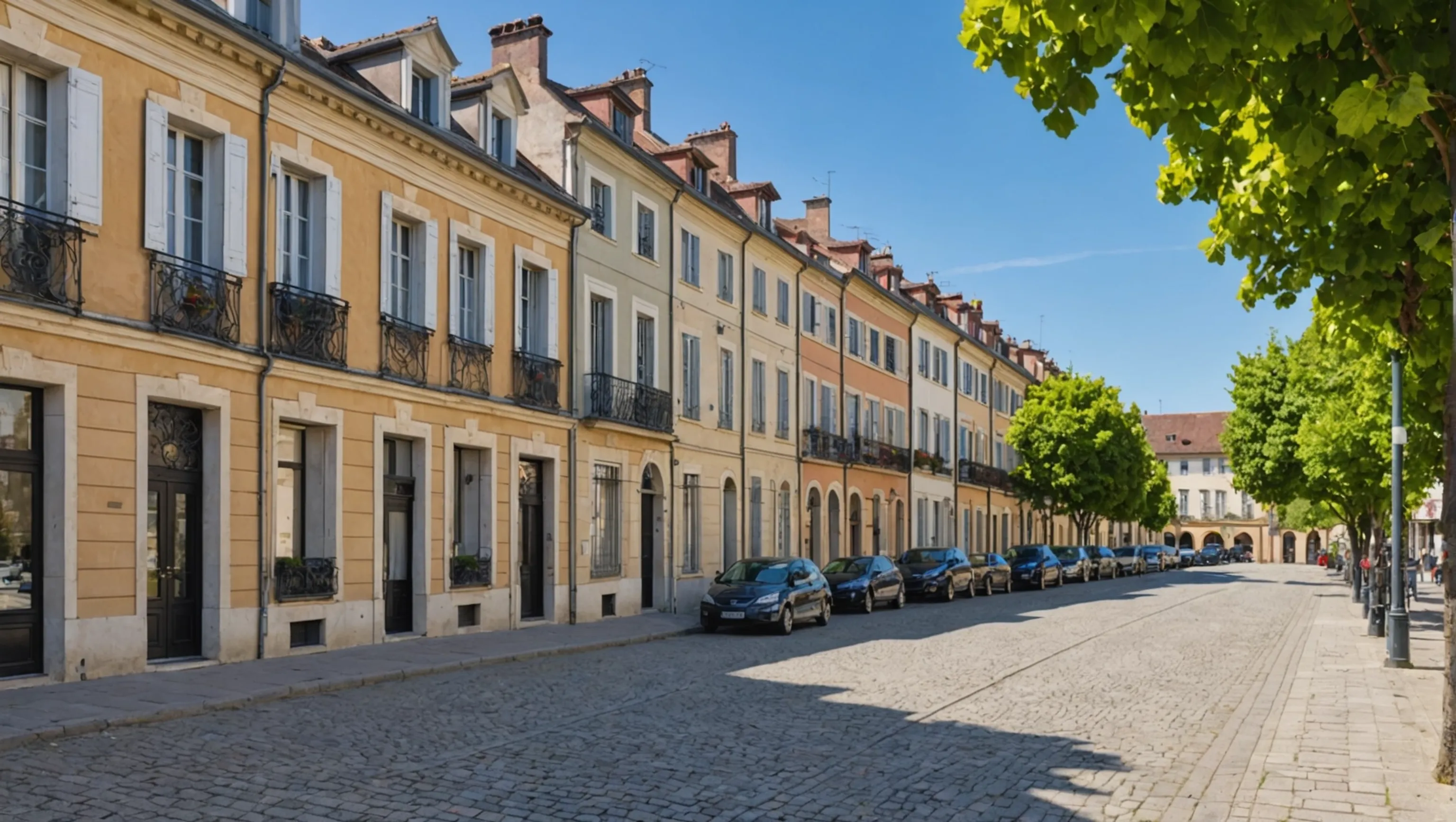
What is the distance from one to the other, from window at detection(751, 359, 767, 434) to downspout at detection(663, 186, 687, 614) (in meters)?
4.88

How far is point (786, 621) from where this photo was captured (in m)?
23.2

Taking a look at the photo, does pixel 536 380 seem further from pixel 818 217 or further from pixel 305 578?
pixel 818 217

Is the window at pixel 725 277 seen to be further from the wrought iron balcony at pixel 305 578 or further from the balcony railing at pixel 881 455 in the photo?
the wrought iron balcony at pixel 305 578

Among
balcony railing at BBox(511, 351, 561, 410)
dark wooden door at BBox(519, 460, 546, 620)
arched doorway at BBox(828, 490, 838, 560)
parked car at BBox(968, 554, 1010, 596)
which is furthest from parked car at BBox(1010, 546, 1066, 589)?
balcony railing at BBox(511, 351, 561, 410)

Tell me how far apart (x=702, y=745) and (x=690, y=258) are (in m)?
21.2

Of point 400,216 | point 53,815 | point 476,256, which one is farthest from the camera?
point 476,256

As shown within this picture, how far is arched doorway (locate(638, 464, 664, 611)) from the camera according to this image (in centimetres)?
2847

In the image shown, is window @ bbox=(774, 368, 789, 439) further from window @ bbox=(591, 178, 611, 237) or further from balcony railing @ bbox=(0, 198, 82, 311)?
balcony railing @ bbox=(0, 198, 82, 311)

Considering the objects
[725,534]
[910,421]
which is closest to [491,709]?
[725,534]

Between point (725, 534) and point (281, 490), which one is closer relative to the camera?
point (281, 490)

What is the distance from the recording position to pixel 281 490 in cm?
1795

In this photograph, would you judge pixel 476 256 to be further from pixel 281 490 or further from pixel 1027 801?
pixel 1027 801

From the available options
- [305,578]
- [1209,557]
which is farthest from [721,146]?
[1209,557]

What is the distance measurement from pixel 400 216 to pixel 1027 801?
15068 millimetres
